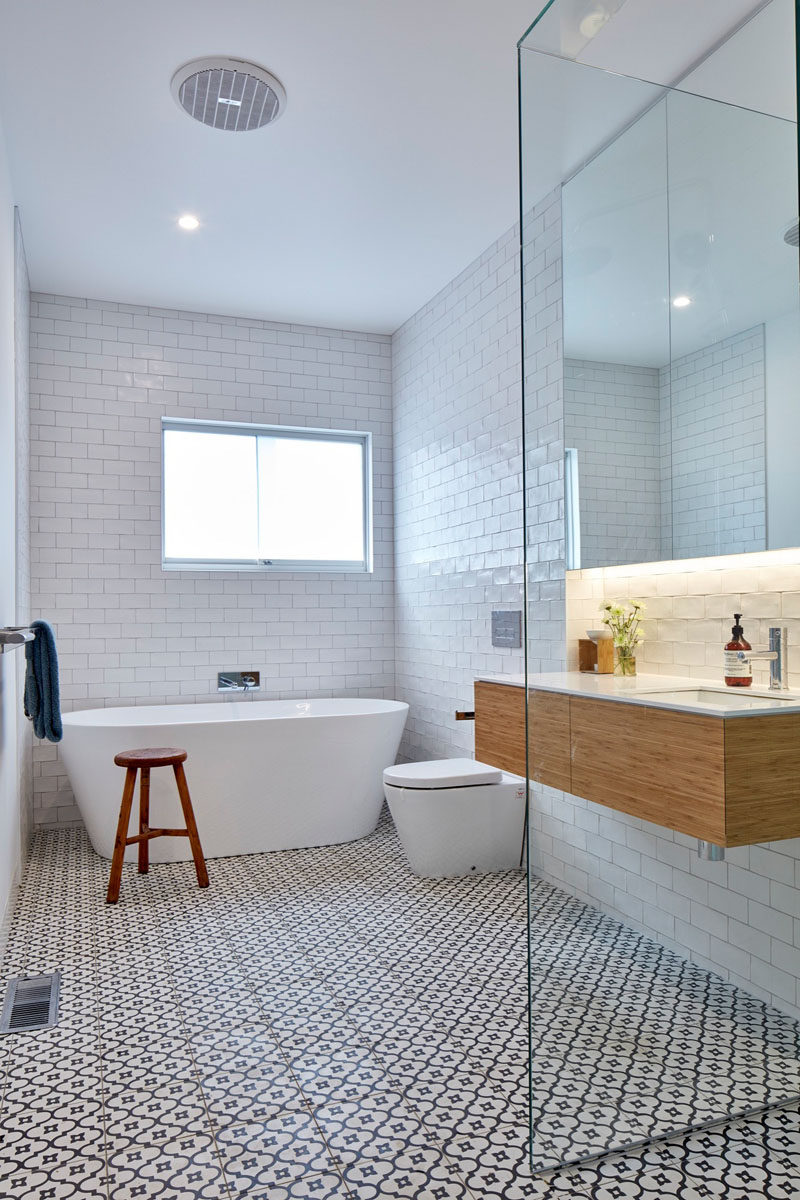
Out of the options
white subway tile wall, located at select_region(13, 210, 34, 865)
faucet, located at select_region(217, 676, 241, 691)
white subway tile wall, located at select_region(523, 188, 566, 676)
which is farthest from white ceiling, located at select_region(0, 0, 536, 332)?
faucet, located at select_region(217, 676, 241, 691)

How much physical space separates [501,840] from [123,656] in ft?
8.46

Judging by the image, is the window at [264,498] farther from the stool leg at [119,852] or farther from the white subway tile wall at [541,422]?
the white subway tile wall at [541,422]

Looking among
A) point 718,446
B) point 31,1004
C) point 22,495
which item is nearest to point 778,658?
point 718,446

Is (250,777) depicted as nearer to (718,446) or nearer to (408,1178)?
(408,1178)

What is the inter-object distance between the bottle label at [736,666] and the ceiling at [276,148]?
4.96ft

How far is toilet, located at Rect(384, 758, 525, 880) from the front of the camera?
149 inches

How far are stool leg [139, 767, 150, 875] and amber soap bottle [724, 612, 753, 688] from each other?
2.58 metres

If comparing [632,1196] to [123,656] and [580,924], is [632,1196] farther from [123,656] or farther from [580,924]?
[123,656]

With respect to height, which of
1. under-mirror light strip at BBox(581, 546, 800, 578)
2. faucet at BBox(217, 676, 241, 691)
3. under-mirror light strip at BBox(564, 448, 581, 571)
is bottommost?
faucet at BBox(217, 676, 241, 691)

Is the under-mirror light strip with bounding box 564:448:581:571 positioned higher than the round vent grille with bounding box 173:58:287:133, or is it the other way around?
the round vent grille with bounding box 173:58:287:133

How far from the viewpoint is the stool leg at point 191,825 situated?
3.79 m

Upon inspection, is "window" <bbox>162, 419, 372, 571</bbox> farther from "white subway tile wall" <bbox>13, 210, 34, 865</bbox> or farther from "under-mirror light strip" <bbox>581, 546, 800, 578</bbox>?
"under-mirror light strip" <bbox>581, 546, 800, 578</bbox>

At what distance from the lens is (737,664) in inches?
98.3

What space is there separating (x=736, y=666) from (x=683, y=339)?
1039 mm
